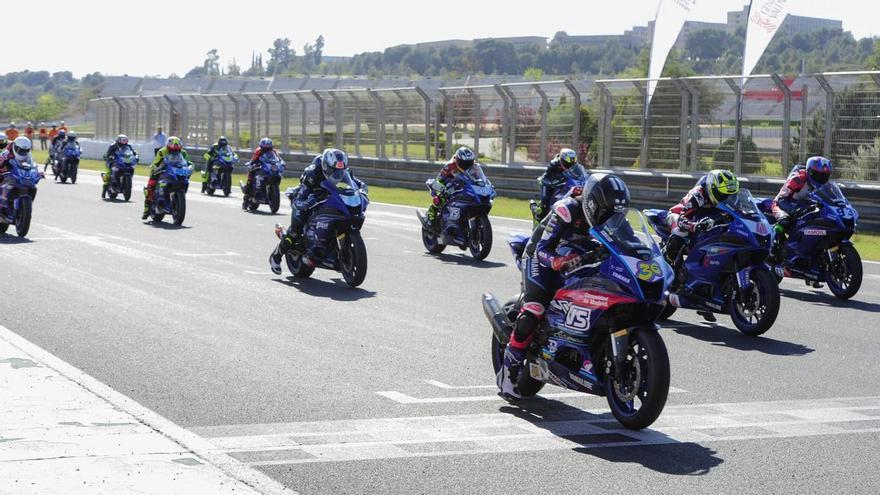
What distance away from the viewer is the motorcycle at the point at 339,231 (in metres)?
15.0

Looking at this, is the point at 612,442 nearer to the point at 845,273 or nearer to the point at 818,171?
the point at 845,273

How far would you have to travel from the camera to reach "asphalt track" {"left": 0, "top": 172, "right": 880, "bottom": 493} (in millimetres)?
6809

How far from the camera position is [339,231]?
50.0 feet

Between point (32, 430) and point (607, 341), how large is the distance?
327 centimetres

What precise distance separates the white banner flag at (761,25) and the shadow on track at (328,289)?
18837mm

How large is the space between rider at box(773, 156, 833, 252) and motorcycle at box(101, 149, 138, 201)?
1957 cm

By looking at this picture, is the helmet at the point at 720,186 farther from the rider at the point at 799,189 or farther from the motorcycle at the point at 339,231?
the motorcycle at the point at 339,231

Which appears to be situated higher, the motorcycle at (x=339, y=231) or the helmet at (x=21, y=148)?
the helmet at (x=21, y=148)

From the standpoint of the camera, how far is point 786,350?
11.1 m

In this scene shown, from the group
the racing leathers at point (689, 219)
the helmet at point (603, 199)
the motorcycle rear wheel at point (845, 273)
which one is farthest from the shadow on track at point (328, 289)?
the helmet at point (603, 199)

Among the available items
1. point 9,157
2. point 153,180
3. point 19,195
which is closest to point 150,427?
point 19,195

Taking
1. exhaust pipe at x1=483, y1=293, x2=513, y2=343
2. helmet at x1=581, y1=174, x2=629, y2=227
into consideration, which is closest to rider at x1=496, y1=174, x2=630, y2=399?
helmet at x1=581, y1=174, x2=629, y2=227

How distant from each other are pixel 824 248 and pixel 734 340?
3.58 m

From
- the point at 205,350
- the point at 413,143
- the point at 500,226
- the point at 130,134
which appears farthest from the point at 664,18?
the point at 130,134
